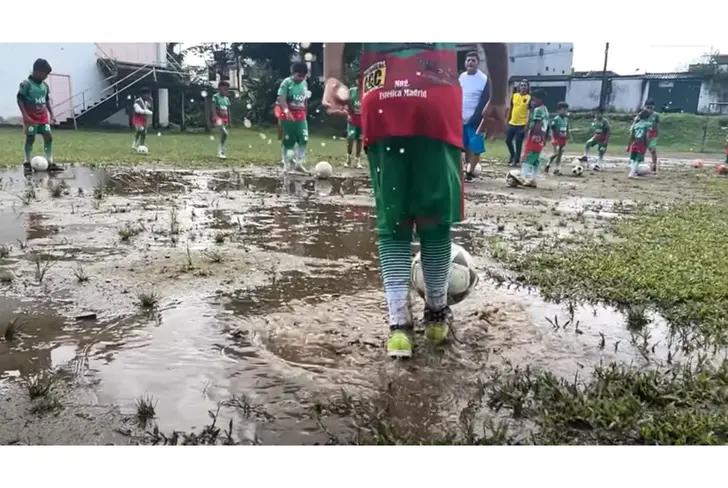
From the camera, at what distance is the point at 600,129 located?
4180 mm

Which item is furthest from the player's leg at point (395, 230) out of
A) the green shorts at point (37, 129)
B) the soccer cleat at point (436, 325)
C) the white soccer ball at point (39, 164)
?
the white soccer ball at point (39, 164)

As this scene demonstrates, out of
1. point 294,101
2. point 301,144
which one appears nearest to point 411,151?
point 294,101

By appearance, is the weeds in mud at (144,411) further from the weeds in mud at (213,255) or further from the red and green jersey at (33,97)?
the weeds in mud at (213,255)

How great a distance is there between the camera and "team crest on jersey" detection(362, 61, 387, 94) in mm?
2127

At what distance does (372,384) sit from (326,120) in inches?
120

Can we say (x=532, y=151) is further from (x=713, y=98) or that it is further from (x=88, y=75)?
(x=88, y=75)

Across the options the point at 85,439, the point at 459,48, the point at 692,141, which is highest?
the point at 459,48

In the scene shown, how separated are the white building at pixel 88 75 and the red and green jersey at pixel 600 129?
2.69m

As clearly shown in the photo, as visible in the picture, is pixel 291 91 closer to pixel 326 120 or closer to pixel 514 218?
pixel 326 120

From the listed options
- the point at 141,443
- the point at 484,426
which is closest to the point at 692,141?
the point at 484,426

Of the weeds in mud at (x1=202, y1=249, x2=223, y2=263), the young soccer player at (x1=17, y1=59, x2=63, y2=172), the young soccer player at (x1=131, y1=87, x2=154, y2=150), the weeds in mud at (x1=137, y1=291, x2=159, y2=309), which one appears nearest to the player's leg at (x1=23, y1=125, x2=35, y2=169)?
the young soccer player at (x1=17, y1=59, x2=63, y2=172)

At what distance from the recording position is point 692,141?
3.91 meters

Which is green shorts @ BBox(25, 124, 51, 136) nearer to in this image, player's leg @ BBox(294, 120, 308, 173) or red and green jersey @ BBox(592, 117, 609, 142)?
player's leg @ BBox(294, 120, 308, 173)

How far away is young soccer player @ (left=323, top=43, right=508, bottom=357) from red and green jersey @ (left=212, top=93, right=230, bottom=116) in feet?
4.17
